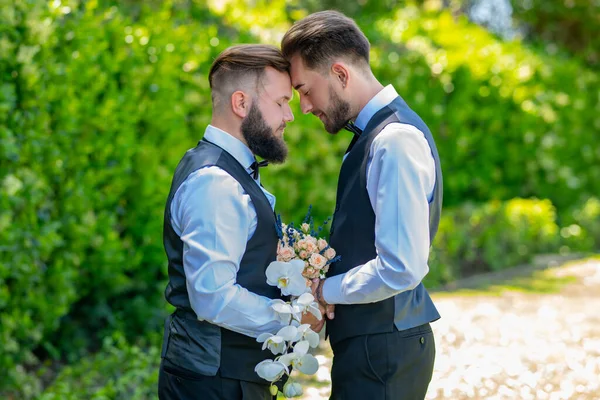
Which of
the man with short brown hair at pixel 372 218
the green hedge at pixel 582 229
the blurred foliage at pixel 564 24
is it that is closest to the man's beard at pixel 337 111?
the man with short brown hair at pixel 372 218

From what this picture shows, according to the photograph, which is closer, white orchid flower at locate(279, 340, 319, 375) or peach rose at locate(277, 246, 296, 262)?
white orchid flower at locate(279, 340, 319, 375)

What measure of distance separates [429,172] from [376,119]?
11.0 inches

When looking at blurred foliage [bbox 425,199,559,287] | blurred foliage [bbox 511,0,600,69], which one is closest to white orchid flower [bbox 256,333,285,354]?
blurred foliage [bbox 425,199,559,287]

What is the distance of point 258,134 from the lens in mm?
2652

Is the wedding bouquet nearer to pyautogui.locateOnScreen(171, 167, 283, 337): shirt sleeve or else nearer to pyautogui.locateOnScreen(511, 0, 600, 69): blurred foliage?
pyautogui.locateOnScreen(171, 167, 283, 337): shirt sleeve

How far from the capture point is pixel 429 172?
8.14 ft

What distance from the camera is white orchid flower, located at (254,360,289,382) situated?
7.97 ft

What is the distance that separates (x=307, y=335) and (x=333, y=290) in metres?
0.19

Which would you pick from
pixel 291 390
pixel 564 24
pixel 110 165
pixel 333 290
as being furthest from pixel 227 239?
pixel 564 24

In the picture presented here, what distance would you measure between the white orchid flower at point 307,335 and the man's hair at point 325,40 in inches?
34.5

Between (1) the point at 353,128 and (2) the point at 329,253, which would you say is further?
(1) the point at 353,128

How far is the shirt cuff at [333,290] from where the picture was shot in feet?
8.40

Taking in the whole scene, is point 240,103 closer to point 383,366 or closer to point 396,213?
point 396,213

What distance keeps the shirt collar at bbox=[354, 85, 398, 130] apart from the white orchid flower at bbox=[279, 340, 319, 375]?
78cm
